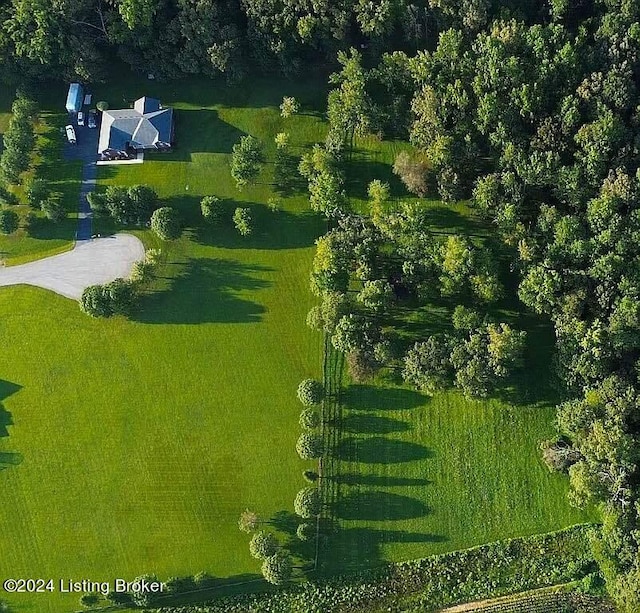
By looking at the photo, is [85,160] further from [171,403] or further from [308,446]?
[308,446]

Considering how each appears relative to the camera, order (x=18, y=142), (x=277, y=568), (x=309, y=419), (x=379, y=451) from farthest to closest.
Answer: (x=18, y=142) < (x=379, y=451) < (x=309, y=419) < (x=277, y=568)

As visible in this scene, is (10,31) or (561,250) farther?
(10,31)

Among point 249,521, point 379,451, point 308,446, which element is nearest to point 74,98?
point 308,446

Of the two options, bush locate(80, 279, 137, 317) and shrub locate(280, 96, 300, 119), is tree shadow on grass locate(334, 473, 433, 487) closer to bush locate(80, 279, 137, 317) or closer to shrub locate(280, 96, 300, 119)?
bush locate(80, 279, 137, 317)

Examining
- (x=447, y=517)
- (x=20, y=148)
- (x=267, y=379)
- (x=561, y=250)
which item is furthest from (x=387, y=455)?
(x=20, y=148)

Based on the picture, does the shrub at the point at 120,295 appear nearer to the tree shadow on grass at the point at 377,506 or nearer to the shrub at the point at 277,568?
the shrub at the point at 277,568

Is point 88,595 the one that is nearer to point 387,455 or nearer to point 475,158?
point 387,455
